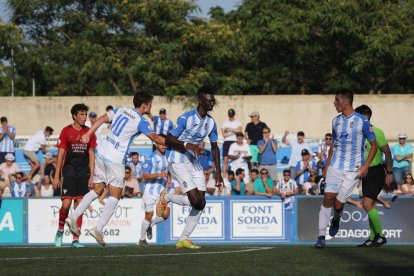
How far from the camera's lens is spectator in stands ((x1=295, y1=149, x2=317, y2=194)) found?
80.7 ft

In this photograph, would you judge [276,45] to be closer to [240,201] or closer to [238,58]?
[238,58]

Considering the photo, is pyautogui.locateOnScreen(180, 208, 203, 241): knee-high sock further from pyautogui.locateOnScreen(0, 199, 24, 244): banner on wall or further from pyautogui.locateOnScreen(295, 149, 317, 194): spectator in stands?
pyautogui.locateOnScreen(295, 149, 317, 194): spectator in stands

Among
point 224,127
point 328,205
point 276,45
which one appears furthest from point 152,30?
point 328,205

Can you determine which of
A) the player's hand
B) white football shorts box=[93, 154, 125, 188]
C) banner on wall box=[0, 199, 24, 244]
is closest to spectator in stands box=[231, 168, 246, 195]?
banner on wall box=[0, 199, 24, 244]

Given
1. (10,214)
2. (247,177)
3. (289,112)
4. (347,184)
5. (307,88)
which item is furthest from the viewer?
(307,88)

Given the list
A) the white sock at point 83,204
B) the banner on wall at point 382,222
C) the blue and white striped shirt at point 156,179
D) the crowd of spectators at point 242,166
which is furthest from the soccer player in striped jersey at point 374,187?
the crowd of spectators at point 242,166

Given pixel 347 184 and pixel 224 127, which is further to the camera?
pixel 224 127

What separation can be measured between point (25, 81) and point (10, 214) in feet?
59.3

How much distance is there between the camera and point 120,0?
38188 mm

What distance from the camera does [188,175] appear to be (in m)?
14.6

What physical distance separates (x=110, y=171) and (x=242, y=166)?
10.4 m

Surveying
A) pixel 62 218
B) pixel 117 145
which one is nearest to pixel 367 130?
pixel 117 145

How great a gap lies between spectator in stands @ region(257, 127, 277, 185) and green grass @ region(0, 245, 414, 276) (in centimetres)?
1083

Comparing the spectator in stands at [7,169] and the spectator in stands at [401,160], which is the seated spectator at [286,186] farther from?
the spectator in stands at [7,169]
